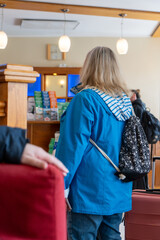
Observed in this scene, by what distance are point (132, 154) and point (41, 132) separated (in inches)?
63.9

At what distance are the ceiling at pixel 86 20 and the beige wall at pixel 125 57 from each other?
0.17 meters

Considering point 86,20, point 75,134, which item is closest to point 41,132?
point 75,134

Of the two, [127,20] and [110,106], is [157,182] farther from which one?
[110,106]

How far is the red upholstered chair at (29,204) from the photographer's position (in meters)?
0.63

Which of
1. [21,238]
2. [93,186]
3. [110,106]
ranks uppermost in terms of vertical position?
[110,106]

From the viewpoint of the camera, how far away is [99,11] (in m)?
6.62

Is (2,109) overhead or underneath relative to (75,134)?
overhead

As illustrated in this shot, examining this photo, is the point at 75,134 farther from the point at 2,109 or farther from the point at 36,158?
the point at 36,158

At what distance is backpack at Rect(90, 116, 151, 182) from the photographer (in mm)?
1841

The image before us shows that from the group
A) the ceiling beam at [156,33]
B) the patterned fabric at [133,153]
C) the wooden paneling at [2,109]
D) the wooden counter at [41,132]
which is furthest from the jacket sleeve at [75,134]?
the ceiling beam at [156,33]

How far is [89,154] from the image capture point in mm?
1783

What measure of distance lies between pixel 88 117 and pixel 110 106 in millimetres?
152

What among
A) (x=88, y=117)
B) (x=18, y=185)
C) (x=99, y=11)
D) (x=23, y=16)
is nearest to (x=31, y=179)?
(x=18, y=185)

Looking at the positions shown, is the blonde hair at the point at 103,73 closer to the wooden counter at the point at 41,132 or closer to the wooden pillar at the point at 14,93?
the wooden pillar at the point at 14,93
